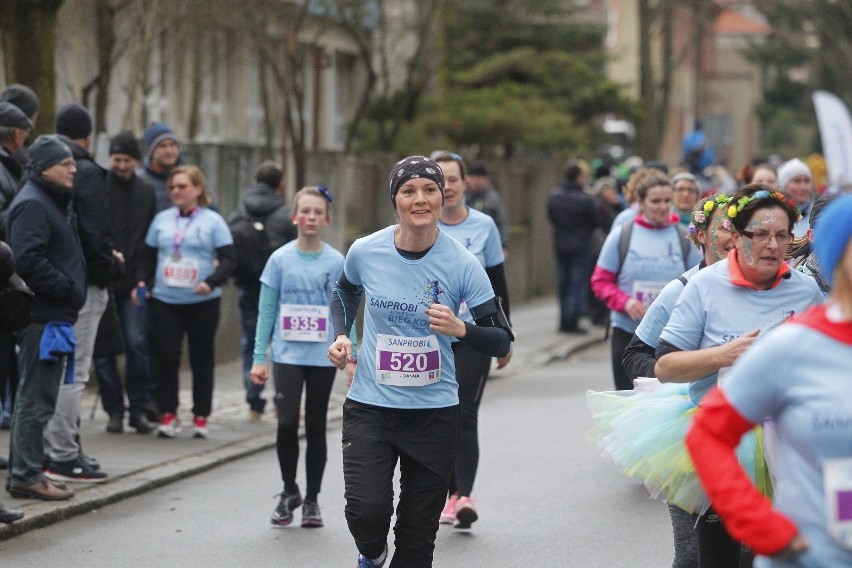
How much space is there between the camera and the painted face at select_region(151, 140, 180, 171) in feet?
40.0

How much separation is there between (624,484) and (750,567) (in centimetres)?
351

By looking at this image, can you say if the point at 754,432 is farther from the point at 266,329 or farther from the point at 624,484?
the point at 624,484

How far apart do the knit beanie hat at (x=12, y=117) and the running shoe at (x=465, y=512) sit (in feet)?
11.0

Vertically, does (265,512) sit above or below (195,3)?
below

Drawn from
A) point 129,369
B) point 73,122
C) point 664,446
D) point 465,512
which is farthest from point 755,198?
point 129,369

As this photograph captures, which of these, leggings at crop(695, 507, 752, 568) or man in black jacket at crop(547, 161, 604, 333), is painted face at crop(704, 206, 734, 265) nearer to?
leggings at crop(695, 507, 752, 568)

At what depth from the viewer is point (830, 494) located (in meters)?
3.75

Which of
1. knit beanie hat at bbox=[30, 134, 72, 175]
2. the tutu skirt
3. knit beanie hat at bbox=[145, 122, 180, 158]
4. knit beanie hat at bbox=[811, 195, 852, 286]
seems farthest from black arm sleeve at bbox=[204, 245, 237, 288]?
knit beanie hat at bbox=[811, 195, 852, 286]

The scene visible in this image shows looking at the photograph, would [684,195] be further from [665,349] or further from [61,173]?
[665,349]

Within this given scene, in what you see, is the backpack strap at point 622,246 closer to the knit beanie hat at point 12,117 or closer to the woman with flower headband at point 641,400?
the knit beanie hat at point 12,117

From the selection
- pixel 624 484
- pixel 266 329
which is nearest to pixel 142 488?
pixel 266 329

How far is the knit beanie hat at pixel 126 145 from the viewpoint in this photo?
37.5 ft

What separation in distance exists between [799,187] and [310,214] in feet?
17.1

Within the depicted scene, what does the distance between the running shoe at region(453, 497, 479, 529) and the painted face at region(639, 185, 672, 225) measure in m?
2.39
